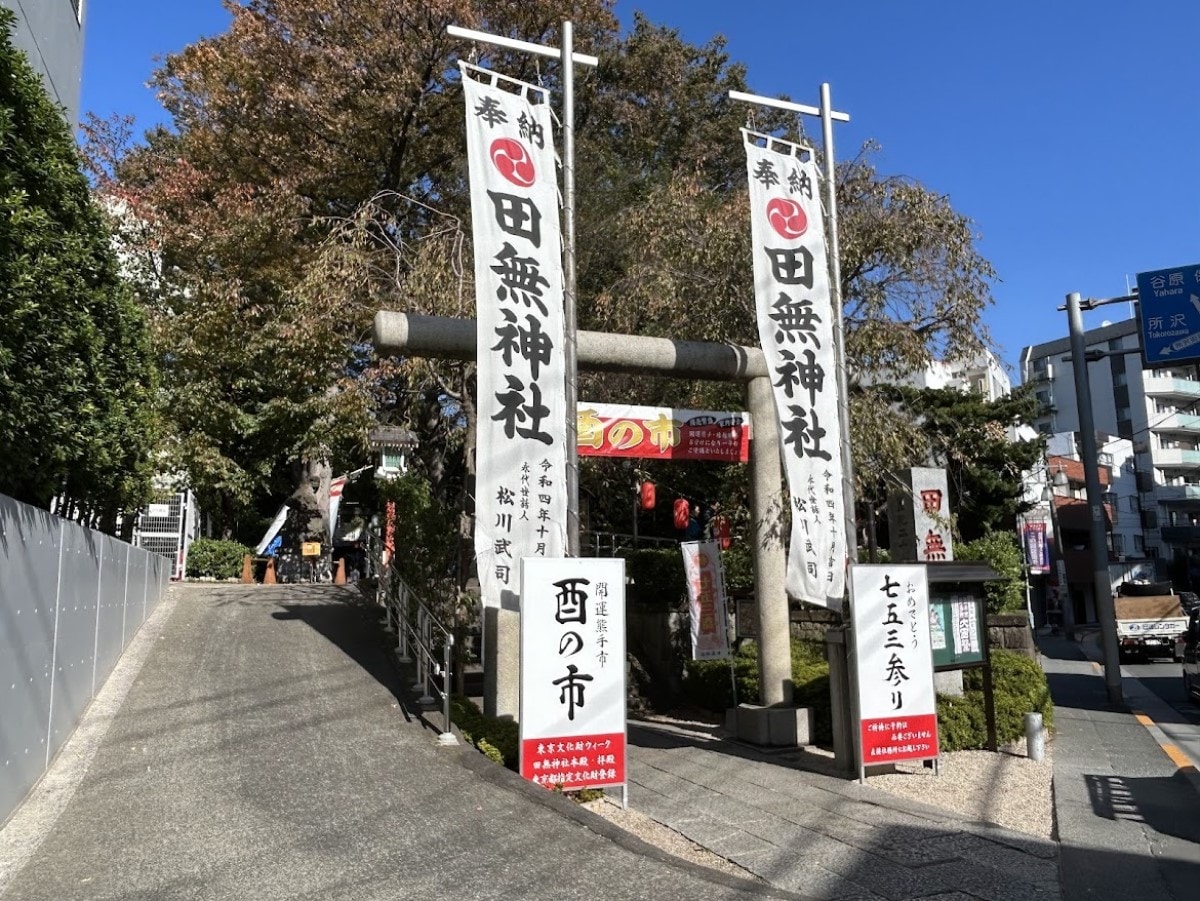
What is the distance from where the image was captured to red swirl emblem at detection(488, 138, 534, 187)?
8.61m

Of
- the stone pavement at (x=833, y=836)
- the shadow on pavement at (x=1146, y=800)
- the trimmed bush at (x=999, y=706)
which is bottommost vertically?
the shadow on pavement at (x=1146, y=800)

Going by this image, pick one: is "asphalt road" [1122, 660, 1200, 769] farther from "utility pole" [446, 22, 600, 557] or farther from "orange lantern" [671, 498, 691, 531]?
"orange lantern" [671, 498, 691, 531]

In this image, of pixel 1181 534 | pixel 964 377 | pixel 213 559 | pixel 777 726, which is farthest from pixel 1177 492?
pixel 213 559

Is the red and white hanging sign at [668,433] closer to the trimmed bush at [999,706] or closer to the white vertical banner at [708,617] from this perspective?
the white vertical banner at [708,617]

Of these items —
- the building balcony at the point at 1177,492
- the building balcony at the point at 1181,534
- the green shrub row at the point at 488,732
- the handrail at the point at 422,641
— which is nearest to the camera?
the green shrub row at the point at 488,732

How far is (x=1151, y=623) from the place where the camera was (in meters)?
24.0

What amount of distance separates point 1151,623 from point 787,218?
2027cm

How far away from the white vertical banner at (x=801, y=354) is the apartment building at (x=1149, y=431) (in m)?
45.9

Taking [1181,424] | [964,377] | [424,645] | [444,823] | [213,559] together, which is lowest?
[444,823]

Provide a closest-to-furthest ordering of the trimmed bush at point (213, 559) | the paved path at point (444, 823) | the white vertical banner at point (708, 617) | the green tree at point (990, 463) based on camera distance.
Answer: the paved path at point (444, 823), the white vertical banner at point (708, 617), the trimmed bush at point (213, 559), the green tree at point (990, 463)

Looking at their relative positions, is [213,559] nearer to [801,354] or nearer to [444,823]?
A: [801,354]

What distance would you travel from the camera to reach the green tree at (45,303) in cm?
654

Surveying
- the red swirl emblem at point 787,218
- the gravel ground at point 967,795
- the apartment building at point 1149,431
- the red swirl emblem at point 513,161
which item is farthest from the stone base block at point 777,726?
the apartment building at point 1149,431

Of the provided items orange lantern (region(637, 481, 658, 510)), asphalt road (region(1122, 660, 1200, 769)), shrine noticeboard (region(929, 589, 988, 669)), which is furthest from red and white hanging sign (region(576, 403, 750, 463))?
asphalt road (region(1122, 660, 1200, 769))
